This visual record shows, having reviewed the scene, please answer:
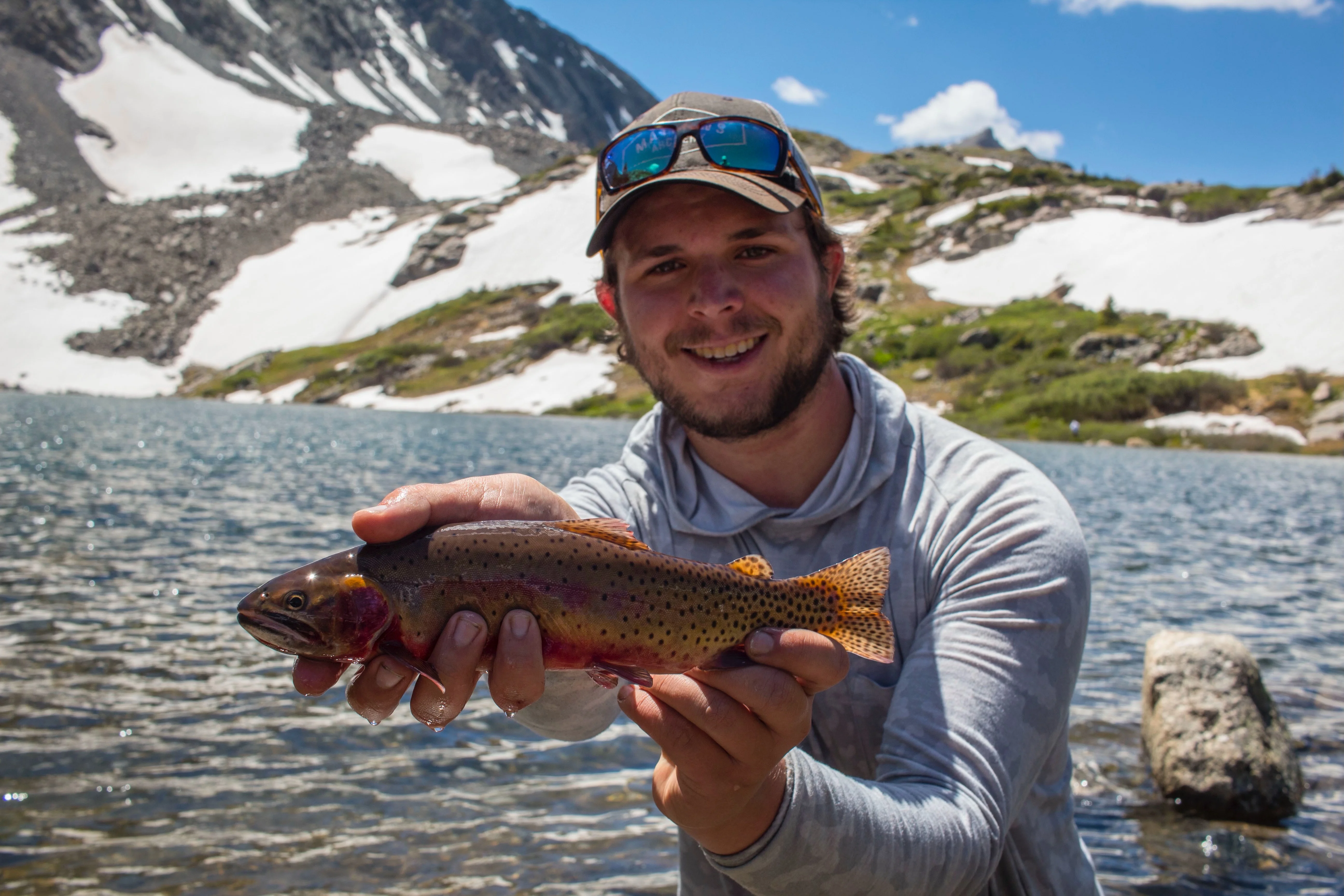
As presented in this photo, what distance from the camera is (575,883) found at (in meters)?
6.10

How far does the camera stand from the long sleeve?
254 cm

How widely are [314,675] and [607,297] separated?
2.74m

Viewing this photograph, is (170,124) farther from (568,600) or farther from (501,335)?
(568,600)

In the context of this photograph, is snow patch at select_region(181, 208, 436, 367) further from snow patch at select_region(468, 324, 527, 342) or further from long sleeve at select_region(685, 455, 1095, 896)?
long sleeve at select_region(685, 455, 1095, 896)

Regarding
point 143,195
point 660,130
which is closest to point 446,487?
point 660,130

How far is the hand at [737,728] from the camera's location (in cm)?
245

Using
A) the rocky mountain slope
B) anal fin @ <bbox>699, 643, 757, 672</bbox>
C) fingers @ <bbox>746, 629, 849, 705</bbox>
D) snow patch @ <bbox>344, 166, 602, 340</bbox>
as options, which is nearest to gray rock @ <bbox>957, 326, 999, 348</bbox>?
the rocky mountain slope

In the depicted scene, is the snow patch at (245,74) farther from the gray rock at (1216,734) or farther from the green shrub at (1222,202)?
the gray rock at (1216,734)

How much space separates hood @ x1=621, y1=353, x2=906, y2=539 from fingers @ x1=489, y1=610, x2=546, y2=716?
3.82 feet

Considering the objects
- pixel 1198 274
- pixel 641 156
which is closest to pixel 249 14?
pixel 1198 274

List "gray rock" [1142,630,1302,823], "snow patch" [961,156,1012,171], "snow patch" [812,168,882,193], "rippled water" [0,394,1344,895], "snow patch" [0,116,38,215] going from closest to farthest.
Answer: "rippled water" [0,394,1344,895], "gray rock" [1142,630,1302,823], "snow patch" [0,116,38,215], "snow patch" [812,168,882,193], "snow patch" [961,156,1012,171]

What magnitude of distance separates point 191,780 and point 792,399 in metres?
6.30

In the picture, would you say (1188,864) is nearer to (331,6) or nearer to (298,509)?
(298,509)

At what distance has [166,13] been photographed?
159375 millimetres
